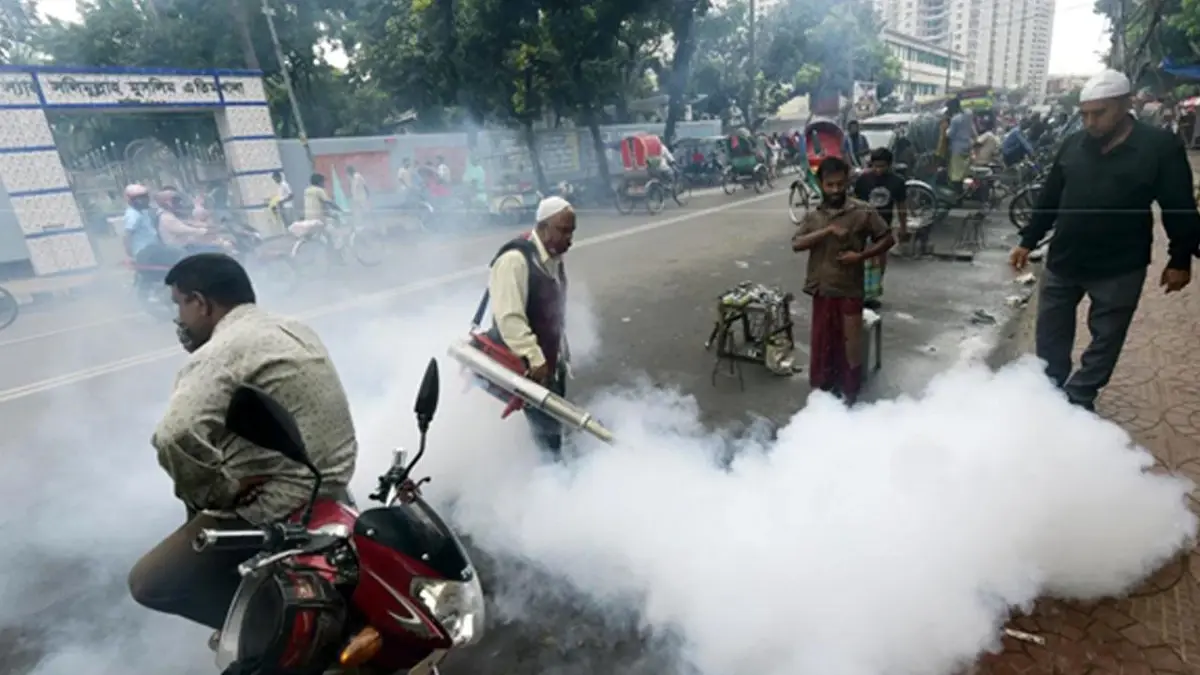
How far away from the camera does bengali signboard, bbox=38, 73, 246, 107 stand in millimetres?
11445

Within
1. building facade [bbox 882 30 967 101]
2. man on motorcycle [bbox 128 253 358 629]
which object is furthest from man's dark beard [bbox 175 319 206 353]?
building facade [bbox 882 30 967 101]

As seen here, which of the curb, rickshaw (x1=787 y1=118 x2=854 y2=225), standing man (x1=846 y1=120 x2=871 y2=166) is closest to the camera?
the curb

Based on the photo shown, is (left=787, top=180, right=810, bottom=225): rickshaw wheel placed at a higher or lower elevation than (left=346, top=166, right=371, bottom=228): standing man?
lower

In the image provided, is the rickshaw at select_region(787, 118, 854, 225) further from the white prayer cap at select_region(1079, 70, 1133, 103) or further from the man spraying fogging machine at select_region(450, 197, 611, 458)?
the man spraying fogging machine at select_region(450, 197, 611, 458)

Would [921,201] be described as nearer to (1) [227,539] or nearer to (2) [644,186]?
(2) [644,186]

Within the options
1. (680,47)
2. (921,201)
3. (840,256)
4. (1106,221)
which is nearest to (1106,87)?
(1106,221)

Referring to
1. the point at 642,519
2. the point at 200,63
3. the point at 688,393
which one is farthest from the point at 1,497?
the point at 200,63

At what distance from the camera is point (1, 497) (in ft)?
13.4

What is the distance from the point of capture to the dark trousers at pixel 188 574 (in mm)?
1998

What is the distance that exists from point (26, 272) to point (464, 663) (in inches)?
529

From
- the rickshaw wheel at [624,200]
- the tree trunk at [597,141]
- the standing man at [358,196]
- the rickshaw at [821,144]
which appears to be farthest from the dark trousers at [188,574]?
the tree trunk at [597,141]

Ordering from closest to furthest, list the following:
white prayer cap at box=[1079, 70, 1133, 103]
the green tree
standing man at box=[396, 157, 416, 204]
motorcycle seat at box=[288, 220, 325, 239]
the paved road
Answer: white prayer cap at box=[1079, 70, 1133, 103] → the paved road → motorcycle seat at box=[288, 220, 325, 239] → the green tree → standing man at box=[396, 157, 416, 204]

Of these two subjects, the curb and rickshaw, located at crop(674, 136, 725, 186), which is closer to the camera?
the curb

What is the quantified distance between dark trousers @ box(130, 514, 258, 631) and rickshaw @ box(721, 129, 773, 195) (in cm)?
1894
